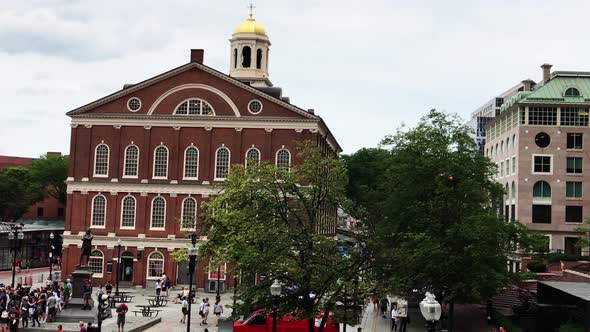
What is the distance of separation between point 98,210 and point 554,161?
132 feet

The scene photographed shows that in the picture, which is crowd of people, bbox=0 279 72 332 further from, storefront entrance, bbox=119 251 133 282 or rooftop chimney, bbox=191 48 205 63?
rooftop chimney, bbox=191 48 205 63

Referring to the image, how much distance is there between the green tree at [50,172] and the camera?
123 metres

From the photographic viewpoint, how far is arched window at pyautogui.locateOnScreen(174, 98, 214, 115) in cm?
6881

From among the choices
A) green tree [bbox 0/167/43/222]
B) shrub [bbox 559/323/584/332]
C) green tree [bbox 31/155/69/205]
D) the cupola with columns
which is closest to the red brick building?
the cupola with columns

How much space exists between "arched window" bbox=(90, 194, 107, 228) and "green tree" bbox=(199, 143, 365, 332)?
119 ft

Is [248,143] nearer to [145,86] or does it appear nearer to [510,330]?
[145,86]

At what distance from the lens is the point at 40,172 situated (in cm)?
12262

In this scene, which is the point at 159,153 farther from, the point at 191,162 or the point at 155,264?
the point at 155,264

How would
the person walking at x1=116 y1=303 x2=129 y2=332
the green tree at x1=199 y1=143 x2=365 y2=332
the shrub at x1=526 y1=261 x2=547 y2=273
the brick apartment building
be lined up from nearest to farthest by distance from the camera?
1. the green tree at x1=199 y1=143 x2=365 y2=332
2. the person walking at x1=116 y1=303 x2=129 y2=332
3. the shrub at x1=526 y1=261 x2=547 y2=273
4. the brick apartment building

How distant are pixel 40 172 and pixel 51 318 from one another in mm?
85789

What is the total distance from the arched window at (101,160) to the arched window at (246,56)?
2139 centimetres

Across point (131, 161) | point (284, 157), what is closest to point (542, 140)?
point (284, 157)

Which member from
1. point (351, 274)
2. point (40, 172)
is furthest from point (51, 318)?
point (40, 172)

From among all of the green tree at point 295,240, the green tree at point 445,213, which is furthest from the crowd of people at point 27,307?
the green tree at point 445,213
